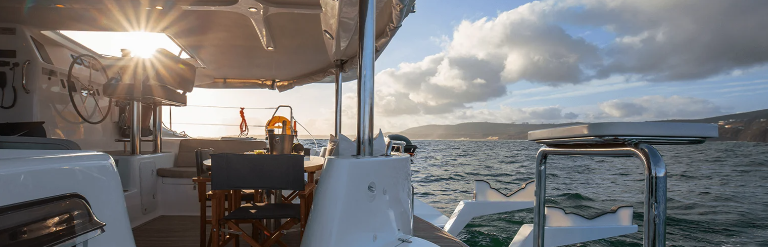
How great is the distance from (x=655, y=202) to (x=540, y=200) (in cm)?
48

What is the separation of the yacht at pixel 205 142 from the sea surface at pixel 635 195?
2.80m

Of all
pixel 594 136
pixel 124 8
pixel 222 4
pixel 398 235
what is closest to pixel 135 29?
pixel 124 8

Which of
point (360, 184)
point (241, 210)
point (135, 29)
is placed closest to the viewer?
point (360, 184)

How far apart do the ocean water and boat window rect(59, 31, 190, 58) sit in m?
5.03

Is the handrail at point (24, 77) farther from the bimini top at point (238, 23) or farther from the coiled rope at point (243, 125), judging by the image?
the coiled rope at point (243, 125)

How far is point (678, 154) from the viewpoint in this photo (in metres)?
35.4

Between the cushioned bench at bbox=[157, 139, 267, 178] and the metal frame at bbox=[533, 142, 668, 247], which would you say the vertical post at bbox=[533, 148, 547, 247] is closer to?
the metal frame at bbox=[533, 142, 668, 247]

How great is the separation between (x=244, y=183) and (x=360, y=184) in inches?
28.9

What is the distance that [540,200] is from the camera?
1126 millimetres

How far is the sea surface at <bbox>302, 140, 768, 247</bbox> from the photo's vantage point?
1086cm

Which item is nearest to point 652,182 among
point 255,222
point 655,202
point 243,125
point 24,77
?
point 655,202

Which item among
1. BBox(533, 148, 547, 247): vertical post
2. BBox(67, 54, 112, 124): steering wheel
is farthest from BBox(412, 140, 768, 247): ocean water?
BBox(67, 54, 112, 124): steering wheel

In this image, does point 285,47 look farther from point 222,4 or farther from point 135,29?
point 135,29

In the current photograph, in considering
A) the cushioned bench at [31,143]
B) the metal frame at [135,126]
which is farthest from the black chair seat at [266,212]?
the metal frame at [135,126]
